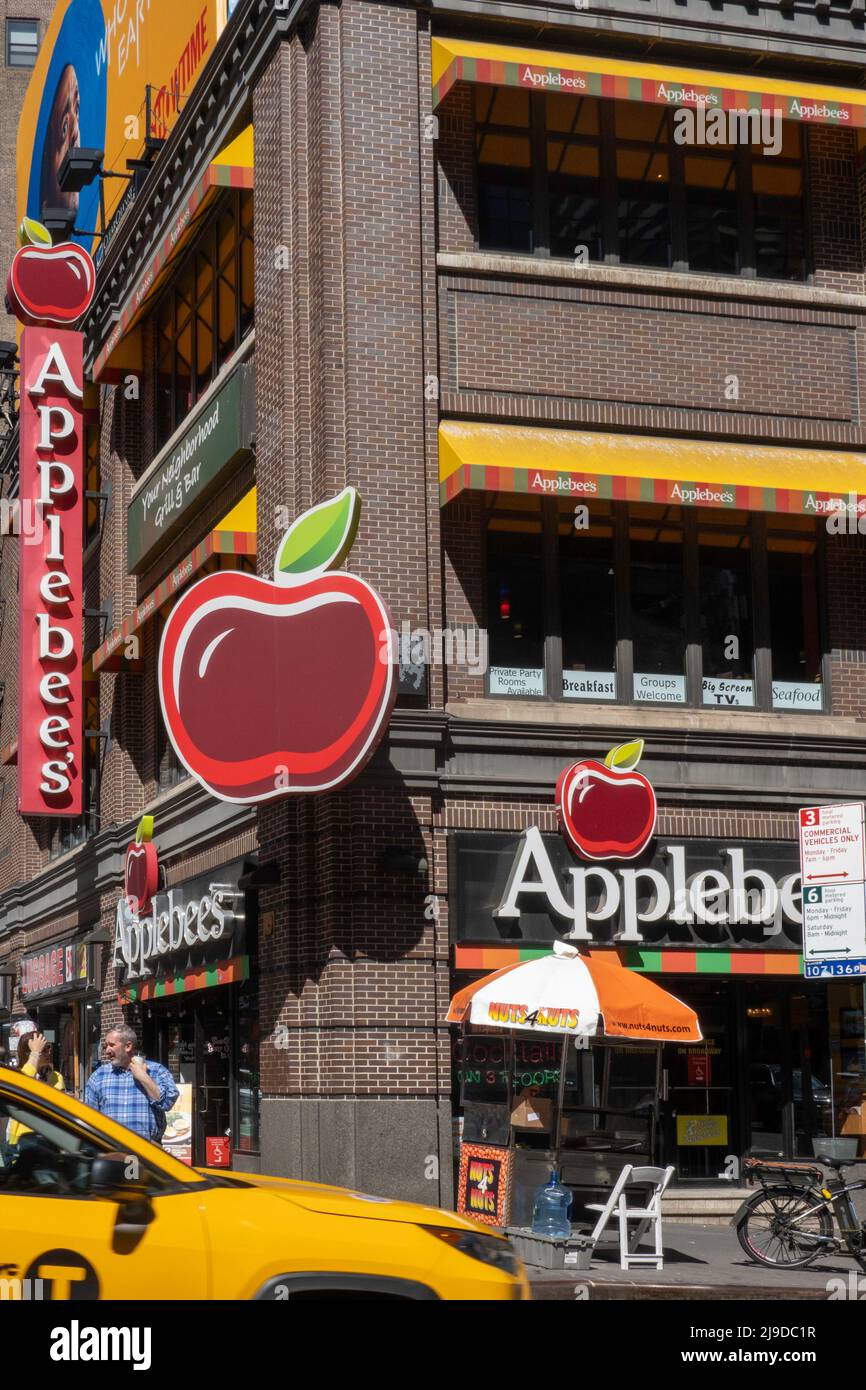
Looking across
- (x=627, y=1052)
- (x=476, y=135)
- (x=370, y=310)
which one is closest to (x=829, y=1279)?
(x=627, y=1052)

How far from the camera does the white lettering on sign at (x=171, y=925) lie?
827 inches

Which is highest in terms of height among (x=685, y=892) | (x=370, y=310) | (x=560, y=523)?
(x=370, y=310)

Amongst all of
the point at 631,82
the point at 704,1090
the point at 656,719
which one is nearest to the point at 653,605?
the point at 656,719

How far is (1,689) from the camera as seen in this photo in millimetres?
40906

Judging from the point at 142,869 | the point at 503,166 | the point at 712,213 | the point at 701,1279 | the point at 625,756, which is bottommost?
the point at 701,1279

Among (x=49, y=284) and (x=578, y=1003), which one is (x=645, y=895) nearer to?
(x=578, y=1003)

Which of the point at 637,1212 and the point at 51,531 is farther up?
the point at 51,531

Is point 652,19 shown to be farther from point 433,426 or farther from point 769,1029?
point 769,1029

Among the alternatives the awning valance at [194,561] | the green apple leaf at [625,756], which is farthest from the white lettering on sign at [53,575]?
the green apple leaf at [625,756]

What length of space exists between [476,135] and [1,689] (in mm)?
23613

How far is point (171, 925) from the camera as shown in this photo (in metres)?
23.8

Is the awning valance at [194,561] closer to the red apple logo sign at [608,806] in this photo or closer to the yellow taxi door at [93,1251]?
the red apple logo sign at [608,806]

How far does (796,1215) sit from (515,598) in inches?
296

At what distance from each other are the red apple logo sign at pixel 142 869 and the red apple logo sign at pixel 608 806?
720 cm
